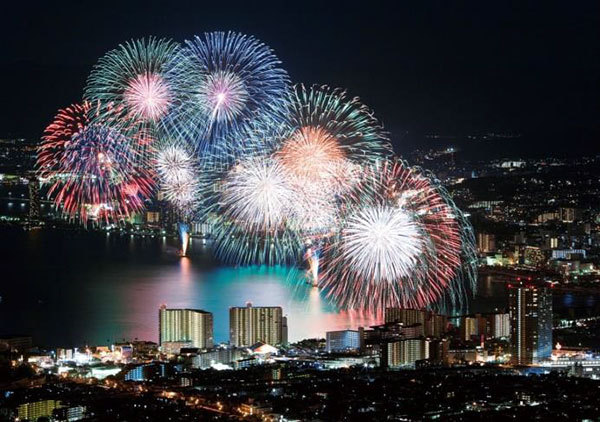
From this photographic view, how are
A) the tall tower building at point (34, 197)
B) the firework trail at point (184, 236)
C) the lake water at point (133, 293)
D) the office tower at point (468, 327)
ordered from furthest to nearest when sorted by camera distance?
the tall tower building at point (34, 197), the firework trail at point (184, 236), the lake water at point (133, 293), the office tower at point (468, 327)

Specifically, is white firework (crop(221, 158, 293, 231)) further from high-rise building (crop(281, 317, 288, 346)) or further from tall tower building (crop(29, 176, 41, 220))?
tall tower building (crop(29, 176, 41, 220))

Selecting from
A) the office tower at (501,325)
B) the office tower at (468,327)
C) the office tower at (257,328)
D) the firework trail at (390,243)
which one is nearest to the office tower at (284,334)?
the office tower at (257,328)

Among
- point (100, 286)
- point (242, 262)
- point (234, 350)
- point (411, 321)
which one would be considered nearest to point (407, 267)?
point (411, 321)

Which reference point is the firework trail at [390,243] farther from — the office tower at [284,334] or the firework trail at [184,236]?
the firework trail at [184,236]

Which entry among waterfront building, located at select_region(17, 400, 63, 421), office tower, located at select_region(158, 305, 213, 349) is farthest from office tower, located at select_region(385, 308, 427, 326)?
waterfront building, located at select_region(17, 400, 63, 421)

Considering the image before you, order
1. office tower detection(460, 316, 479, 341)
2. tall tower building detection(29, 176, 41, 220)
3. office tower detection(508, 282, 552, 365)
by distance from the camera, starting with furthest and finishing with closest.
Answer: tall tower building detection(29, 176, 41, 220)
office tower detection(460, 316, 479, 341)
office tower detection(508, 282, 552, 365)

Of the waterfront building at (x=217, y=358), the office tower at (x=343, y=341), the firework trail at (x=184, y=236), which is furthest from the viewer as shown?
the firework trail at (x=184, y=236)

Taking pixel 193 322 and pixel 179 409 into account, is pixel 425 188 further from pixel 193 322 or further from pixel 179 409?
pixel 179 409
